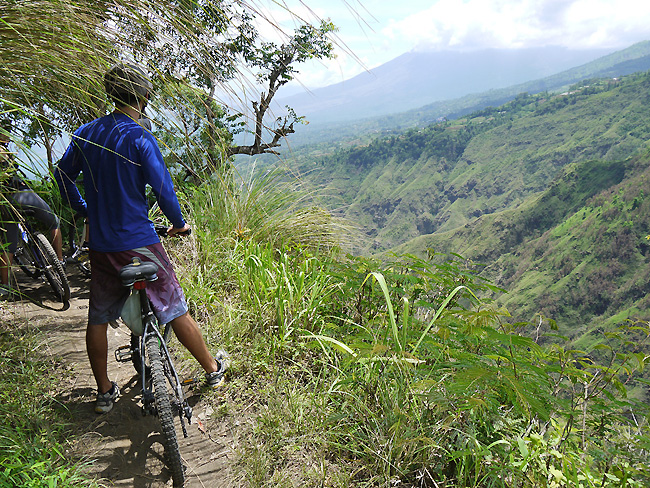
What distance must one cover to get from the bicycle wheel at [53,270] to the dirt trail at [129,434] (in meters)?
0.49

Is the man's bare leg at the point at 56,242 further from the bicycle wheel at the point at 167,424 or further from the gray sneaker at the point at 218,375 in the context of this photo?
the bicycle wheel at the point at 167,424

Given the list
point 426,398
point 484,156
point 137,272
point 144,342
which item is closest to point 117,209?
point 137,272

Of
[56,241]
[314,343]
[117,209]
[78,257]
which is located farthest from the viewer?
[78,257]

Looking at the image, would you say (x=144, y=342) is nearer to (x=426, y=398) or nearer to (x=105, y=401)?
(x=105, y=401)

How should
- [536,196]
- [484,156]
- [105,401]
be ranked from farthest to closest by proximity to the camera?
[484,156] → [536,196] → [105,401]

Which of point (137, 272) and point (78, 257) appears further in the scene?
point (78, 257)

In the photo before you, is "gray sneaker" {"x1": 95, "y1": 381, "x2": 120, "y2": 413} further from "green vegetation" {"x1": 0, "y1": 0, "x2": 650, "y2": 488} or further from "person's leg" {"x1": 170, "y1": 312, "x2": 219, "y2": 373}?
"person's leg" {"x1": 170, "y1": 312, "x2": 219, "y2": 373}

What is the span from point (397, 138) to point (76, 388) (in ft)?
527

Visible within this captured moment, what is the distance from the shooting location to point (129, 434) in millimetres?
2107

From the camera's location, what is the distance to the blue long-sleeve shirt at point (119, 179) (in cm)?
183

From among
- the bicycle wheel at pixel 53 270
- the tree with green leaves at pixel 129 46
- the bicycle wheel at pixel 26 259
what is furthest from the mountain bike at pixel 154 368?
the bicycle wheel at pixel 26 259

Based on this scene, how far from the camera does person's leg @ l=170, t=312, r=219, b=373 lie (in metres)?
2.18

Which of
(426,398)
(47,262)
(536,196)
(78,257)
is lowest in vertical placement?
(536,196)

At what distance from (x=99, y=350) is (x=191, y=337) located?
0.48 meters
